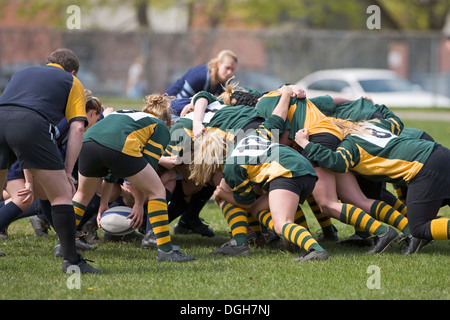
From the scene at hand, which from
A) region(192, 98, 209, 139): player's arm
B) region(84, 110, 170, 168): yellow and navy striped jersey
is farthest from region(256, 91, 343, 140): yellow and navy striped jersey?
region(84, 110, 170, 168): yellow and navy striped jersey

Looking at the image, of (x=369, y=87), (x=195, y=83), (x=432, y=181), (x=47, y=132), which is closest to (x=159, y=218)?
(x=47, y=132)

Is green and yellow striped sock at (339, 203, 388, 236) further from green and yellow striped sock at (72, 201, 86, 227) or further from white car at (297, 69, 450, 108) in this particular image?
white car at (297, 69, 450, 108)

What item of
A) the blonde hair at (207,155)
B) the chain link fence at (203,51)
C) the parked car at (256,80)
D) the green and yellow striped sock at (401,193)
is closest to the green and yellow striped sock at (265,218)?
the blonde hair at (207,155)

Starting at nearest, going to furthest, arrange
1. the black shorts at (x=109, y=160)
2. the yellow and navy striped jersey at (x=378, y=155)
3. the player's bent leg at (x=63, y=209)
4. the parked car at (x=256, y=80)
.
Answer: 1. the player's bent leg at (x=63, y=209)
2. the black shorts at (x=109, y=160)
3. the yellow and navy striped jersey at (x=378, y=155)
4. the parked car at (x=256, y=80)

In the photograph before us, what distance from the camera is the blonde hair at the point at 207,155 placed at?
5828mm

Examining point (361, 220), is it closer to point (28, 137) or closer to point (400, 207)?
point (400, 207)

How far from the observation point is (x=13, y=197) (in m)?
6.02

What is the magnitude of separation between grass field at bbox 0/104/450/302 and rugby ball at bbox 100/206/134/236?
0.20 metres

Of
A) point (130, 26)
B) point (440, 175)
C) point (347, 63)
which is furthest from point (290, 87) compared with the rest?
point (130, 26)

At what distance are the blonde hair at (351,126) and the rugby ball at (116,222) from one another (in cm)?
206

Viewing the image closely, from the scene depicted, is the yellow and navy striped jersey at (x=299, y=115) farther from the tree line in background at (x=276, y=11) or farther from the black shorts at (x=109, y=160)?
the tree line in background at (x=276, y=11)

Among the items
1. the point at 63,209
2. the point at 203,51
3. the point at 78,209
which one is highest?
the point at 63,209

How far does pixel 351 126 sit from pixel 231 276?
1929mm

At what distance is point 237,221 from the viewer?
19.6ft
